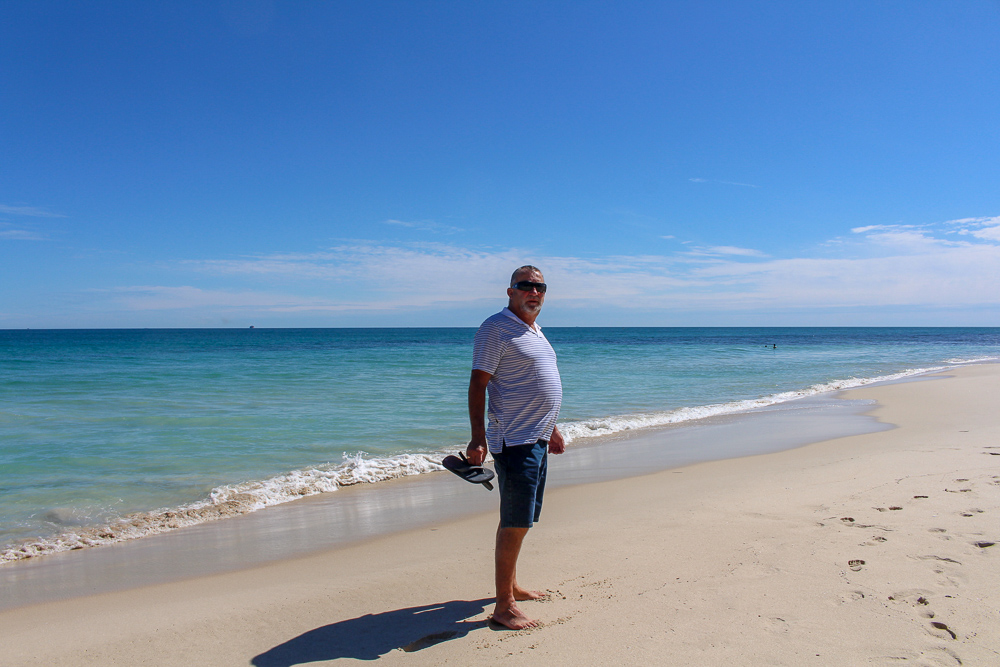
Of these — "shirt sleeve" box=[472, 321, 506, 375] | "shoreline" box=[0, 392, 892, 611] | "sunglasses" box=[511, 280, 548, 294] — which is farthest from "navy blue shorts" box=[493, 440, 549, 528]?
"shoreline" box=[0, 392, 892, 611]

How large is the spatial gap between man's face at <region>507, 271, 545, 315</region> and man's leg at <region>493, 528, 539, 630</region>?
1.22 metres

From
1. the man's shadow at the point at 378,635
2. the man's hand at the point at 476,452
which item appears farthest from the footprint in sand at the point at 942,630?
the man's hand at the point at 476,452

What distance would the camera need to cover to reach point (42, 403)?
1409cm

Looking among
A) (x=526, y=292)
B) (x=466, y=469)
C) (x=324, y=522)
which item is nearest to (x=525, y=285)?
(x=526, y=292)

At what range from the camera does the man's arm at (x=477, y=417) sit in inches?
121

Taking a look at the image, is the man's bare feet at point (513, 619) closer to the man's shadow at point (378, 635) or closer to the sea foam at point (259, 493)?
the man's shadow at point (378, 635)

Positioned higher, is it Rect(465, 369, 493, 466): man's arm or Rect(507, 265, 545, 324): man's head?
Rect(507, 265, 545, 324): man's head

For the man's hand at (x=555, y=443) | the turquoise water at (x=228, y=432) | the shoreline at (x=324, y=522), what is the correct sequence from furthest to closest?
1. the turquoise water at (x=228, y=432)
2. the shoreline at (x=324, y=522)
3. the man's hand at (x=555, y=443)

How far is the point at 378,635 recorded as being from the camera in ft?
10.5

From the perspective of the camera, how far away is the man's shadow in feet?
9.90

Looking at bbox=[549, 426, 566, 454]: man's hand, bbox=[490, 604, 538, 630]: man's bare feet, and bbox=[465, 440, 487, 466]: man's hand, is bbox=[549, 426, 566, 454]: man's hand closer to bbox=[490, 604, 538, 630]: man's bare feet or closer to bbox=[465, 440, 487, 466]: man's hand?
bbox=[465, 440, 487, 466]: man's hand

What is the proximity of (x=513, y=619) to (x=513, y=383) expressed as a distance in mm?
1280

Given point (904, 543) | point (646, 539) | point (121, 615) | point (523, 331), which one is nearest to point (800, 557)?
point (904, 543)

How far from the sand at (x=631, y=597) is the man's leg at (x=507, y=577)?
0.09 metres
